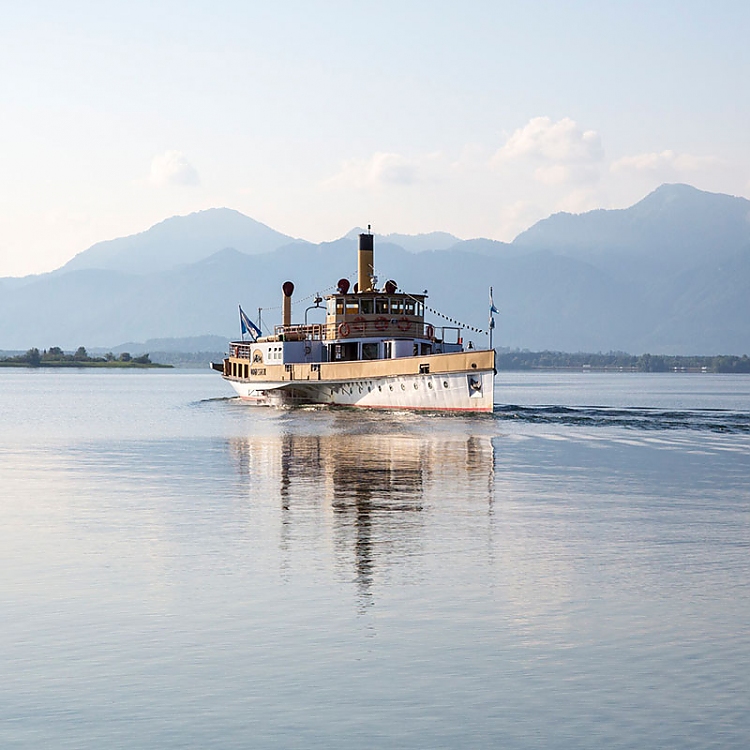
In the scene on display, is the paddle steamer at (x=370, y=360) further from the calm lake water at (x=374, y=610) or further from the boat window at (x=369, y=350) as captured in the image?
the calm lake water at (x=374, y=610)

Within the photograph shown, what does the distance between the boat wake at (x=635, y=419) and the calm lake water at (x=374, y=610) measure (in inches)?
1176

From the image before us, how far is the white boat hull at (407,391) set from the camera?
Result: 73188 mm

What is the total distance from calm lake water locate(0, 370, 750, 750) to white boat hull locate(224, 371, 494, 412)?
33627 millimetres

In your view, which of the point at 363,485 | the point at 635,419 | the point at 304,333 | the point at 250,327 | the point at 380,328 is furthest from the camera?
the point at 250,327

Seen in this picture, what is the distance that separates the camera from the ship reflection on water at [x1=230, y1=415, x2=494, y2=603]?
23503 millimetres

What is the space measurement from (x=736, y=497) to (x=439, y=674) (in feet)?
69.6

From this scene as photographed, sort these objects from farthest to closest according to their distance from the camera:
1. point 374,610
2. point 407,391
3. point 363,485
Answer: point 407,391
point 363,485
point 374,610

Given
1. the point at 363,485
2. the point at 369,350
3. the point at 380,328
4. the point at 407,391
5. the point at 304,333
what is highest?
the point at 380,328

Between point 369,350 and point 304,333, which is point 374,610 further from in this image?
point 304,333

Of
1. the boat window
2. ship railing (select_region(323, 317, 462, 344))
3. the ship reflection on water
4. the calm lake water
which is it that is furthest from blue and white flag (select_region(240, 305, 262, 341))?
the calm lake water

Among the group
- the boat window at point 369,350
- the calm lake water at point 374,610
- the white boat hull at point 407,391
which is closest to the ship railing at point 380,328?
the boat window at point 369,350

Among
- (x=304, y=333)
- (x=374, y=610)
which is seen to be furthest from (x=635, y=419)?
(x=374, y=610)

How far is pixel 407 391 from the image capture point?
7712 cm

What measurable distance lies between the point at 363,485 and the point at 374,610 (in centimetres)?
1760
